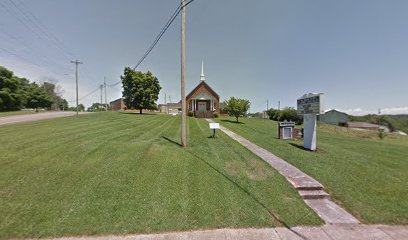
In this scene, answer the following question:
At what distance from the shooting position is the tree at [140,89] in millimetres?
34812

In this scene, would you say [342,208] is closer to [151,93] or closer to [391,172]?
[391,172]

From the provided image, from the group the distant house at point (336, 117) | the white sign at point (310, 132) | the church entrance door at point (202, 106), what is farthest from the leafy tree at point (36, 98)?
the distant house at point (336, 117)

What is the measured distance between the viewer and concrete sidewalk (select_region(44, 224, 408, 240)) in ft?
12.0

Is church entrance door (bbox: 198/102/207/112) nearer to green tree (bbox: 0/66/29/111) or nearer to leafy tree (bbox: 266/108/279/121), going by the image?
leafy tree (bbox: 266/108/279/121)

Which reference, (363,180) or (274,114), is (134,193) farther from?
(274,114)

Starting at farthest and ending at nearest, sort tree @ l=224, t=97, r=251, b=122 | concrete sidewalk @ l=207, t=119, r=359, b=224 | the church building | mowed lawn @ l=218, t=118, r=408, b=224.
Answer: the church building → tree @ l=224, t=97, r=251, b=122 → mowed lawn @ l=218, t=118, r=408, b=224 → concrete sidewalk @ l=207, t=119, r=359, b=224

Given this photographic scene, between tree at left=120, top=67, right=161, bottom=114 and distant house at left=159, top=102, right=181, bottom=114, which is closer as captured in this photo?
tree at left=120, top=67, right=161, bottom=114

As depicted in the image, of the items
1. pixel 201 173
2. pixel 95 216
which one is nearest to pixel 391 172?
pixel 201 173

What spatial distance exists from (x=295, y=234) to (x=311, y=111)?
7.73m

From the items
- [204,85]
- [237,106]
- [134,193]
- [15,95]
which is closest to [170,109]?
[204,85]

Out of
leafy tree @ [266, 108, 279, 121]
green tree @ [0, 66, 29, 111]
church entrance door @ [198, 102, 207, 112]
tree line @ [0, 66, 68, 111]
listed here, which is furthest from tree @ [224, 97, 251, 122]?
green tree @ [0, 66, 29, 111]

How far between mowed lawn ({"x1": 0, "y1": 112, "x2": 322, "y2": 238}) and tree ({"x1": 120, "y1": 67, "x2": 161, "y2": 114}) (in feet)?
90.9

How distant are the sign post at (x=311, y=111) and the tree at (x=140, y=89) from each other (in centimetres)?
2935

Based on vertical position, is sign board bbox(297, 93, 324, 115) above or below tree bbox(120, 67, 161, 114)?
below
